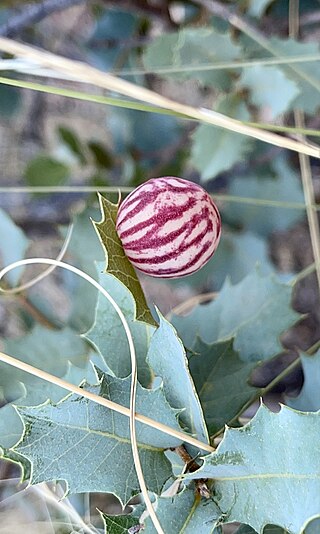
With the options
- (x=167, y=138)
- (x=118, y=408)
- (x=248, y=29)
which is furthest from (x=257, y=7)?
(x=118, y=408)

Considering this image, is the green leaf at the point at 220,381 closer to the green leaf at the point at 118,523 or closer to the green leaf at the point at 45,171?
the green leaf at the point at 118,523

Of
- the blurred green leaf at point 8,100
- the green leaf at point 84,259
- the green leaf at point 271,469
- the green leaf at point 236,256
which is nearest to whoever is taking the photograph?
the green leaf at point 271,469

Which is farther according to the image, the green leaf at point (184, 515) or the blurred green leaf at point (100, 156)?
the blurred green leaf at point (100, 156)

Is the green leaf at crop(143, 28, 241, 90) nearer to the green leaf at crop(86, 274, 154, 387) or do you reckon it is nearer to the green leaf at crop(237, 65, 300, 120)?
the green leaf at crop(237, 65, 300, 120)

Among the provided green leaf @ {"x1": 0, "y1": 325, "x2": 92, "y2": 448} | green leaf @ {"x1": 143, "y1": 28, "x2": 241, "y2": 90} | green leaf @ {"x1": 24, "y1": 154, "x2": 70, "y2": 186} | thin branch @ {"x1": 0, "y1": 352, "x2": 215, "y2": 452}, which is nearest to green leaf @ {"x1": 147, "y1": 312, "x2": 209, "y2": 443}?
thin branch @ {"x1": 0, "y1": 352, "x2": 215, "y2": 452}

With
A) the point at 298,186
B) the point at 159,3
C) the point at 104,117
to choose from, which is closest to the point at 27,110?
the point at 104,117

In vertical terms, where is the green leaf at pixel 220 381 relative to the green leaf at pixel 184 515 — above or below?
above

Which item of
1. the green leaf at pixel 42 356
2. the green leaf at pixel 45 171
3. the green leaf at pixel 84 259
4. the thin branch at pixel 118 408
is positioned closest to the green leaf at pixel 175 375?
the thin branch at pixel 118 408
